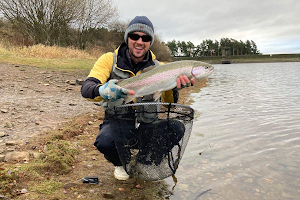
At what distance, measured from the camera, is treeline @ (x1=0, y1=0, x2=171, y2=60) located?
22875 mm

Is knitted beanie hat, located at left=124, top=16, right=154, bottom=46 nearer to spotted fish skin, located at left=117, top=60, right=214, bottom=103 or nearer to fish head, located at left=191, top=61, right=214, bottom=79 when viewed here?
spotted fish skin, located at left=117, top=60, right=214, bottom=103

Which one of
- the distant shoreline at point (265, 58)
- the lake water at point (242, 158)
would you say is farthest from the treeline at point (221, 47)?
the lake water at point (242, 158)

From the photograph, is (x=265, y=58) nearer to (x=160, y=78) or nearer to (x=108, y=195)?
(x=160, y=78)

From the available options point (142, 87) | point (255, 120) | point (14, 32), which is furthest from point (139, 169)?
point (14, 32)

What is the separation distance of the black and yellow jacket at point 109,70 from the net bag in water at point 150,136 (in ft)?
1.14

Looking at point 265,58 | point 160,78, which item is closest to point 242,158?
point 160,78

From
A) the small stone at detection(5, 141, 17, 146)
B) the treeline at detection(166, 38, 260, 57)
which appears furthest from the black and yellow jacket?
the treeline at detection(166, 38, 260, 57)

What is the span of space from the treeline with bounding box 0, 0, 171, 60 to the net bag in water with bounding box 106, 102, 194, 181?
21498 millimetres

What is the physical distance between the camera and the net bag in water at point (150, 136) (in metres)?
2.86

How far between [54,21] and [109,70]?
25020 millimetres

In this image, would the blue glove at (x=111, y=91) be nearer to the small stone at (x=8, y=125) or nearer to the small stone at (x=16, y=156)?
the small stone at (x=16, y=156)

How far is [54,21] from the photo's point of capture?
81.6 feet

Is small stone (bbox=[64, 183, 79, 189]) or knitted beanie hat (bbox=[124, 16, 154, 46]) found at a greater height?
knitted beanie hat (bbox=[124, 16, 154, 46])

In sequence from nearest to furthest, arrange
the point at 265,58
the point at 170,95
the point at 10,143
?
1. the point at 170,95
2. the point at 10,143
3. the point at 265,58
